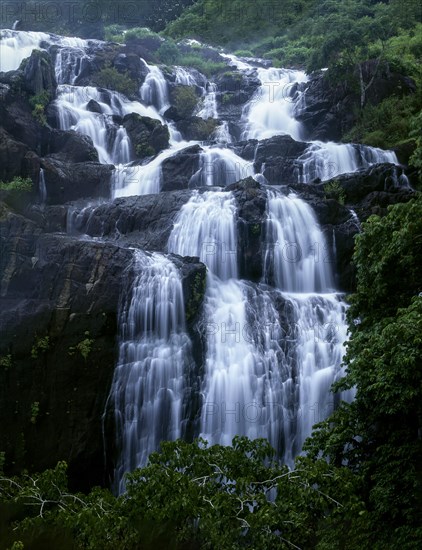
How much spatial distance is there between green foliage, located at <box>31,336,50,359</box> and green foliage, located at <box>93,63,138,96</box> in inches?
883

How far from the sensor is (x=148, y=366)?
13.4m

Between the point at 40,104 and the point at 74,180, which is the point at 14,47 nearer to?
the point at 40,104

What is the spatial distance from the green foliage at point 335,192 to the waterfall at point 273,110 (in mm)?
10476

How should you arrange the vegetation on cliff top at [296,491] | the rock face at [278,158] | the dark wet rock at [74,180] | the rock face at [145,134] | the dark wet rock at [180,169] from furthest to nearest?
the rock face at [145,134] < the rock face at [278,158] < the dark wet rock at [180,169] < the dark wet rock at [74,180] < the vegetation on cliff top at [296,491]

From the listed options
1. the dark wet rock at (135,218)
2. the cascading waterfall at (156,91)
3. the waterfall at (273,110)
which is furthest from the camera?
the cascading waterfall at (156,91)

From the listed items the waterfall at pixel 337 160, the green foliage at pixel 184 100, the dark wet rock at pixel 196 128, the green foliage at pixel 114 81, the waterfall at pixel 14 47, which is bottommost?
the waterfall at pixel 337 160

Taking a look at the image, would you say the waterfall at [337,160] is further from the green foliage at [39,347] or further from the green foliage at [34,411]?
the green foliage at [34,411]

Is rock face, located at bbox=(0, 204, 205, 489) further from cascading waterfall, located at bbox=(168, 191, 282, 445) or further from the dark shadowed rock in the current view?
the dark shadowed rock

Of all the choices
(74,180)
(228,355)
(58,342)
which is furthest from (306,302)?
(74,180)

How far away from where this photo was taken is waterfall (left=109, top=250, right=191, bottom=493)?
42.1ft

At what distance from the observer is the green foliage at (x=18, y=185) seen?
19.3 metres

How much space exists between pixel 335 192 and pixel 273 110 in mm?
13901

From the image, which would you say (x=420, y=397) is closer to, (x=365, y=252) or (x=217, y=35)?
(x=365, y=252)

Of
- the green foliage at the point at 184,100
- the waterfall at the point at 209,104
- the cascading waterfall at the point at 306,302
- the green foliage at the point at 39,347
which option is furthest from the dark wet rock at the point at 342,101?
the green foliage at the point at 39,347
